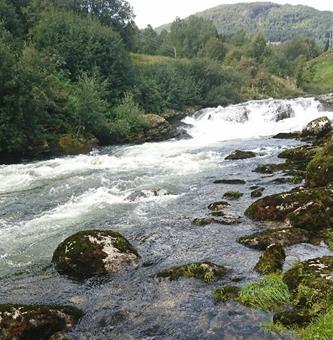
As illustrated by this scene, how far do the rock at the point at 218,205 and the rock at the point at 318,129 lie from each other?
18.7 m

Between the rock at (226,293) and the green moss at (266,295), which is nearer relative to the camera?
the green moss at (266,295)

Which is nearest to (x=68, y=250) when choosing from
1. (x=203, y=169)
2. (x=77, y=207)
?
(x=77, y=207)

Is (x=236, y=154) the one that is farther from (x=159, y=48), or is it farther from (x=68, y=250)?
(x=159, y=48)

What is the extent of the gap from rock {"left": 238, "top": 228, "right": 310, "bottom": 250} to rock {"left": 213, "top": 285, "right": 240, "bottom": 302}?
3147 mm

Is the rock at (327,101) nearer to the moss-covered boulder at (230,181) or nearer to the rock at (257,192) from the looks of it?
the moss-covered boulder at (230,181)

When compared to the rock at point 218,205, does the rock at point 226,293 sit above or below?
below

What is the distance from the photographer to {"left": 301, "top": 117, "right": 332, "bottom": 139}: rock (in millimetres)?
36056

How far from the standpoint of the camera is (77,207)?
21359 mm

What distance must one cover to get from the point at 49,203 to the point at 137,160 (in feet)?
41.9

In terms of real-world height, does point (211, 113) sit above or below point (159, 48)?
below

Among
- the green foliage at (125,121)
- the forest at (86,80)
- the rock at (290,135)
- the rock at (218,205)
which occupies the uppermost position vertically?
the forest at (86,80)

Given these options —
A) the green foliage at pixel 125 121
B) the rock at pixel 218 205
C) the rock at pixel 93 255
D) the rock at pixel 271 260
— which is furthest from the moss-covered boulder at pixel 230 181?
the green foliage at pixel 125 121

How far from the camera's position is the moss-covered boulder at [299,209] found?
16.0 m

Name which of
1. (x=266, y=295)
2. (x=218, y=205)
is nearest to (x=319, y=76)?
(x=218, y=205)
